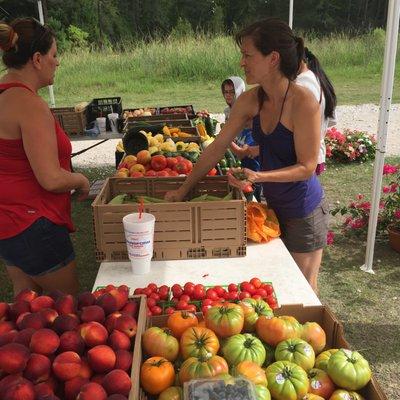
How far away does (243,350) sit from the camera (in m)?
1.49

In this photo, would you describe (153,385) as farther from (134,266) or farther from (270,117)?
(270,117)

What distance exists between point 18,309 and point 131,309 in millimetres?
363

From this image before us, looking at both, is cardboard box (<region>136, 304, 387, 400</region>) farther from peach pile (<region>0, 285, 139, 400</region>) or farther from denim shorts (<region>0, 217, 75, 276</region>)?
denim shorts (<region>0, 217, 75, 276</region>)

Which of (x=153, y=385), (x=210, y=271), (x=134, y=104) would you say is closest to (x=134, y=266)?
(x=210, y=271)

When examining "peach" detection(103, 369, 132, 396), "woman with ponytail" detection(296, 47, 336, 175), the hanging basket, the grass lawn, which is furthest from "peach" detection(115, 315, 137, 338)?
the hanging basket

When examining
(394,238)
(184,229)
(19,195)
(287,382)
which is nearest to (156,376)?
(287,382)

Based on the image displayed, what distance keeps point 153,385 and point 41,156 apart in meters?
1.25

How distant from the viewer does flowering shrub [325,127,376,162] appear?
26.2 feet

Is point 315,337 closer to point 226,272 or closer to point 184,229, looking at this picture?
point 226,272

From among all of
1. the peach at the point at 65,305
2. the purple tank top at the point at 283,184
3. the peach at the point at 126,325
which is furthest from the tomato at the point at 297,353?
the purple tank top at the point at 283,184

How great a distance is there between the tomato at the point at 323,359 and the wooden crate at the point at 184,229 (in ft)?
3.47

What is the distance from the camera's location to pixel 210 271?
2436mm

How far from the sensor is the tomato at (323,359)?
1508 mm

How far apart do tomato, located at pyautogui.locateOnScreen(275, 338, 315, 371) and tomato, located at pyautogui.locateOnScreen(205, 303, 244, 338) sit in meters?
0.15
